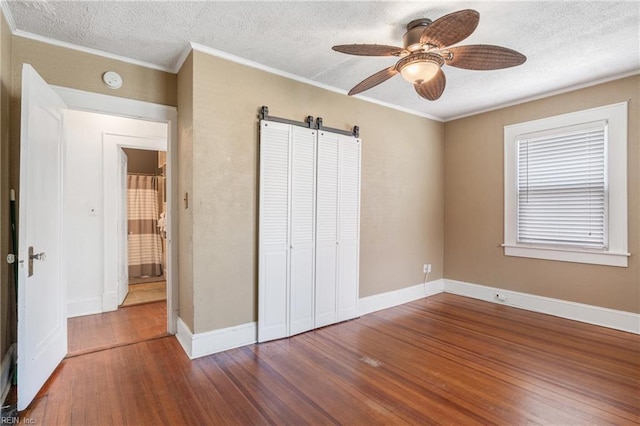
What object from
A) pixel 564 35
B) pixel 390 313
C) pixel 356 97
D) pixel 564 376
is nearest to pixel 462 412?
pixel 564 376

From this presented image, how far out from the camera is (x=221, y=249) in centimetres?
288

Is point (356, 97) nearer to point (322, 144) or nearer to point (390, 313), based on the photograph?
point (322, 144)

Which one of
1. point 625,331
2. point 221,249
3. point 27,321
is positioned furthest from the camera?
point 625,331

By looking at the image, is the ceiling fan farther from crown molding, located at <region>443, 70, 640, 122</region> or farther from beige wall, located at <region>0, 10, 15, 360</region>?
beige wall, located at <region>0, 10, 15, 360</region>

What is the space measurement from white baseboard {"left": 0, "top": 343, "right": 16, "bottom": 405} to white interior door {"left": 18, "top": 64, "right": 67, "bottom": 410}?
0.20 m

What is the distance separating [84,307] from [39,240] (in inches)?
79.3

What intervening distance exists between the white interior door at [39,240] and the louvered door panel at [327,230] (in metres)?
2.23

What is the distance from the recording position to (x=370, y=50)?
214 centimetres

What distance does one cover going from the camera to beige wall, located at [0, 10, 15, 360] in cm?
227

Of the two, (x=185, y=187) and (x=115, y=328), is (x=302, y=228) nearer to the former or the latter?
(x=185, y=187)

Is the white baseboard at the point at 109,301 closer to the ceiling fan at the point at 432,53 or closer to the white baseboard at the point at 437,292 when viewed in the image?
the white baseboard at the point at 437,292

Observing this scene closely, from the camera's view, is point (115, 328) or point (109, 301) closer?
point (115, 328)

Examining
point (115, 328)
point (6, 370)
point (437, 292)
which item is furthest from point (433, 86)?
point (115, 328)

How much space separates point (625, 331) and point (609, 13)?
304cm
